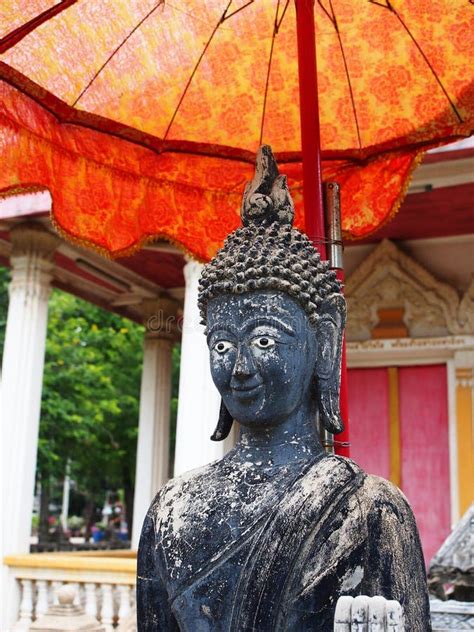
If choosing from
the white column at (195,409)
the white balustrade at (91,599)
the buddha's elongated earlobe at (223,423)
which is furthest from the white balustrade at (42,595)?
the buddha's elongated earlobe at (223,423)

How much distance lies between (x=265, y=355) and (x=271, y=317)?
0.31ft

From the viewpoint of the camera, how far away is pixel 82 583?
7168mm

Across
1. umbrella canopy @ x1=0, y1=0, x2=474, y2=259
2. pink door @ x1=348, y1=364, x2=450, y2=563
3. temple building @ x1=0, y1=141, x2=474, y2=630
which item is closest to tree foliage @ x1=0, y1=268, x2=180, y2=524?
temple building @ x1=0, y1=141, x2=474, y2=630

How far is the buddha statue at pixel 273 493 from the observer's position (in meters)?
1.59

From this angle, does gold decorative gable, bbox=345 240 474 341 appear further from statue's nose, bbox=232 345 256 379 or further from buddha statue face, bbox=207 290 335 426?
statue's nose, bbox=232 345 256 379

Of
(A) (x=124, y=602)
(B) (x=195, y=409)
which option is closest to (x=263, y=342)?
(B) (x=195, y=409)

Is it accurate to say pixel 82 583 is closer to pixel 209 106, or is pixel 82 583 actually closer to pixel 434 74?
pixel 209 106

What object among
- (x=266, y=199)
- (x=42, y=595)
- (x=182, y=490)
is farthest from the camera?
(x=42, y=595)

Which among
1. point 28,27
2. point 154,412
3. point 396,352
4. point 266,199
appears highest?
point 28,27

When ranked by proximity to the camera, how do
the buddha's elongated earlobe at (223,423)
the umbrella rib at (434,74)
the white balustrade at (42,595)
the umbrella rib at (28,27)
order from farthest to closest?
1. the white balustrade at (42,595)
2. the umbrella rib at (434,74)
3. the umbrella rib at (28,27)
4. the buddha's elongated earlobe at (223,423)

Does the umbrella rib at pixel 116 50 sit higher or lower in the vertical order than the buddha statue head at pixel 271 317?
higher

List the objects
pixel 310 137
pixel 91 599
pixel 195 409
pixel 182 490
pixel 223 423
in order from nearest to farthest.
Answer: pixel 182 490 < pixel 223 423 < pixel 310 137 < pixel 195 409 < pixel 91 599

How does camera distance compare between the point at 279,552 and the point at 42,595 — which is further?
the point at 42,595

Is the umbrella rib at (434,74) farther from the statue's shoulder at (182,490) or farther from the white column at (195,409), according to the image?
Answer: the white column at (195,409)
